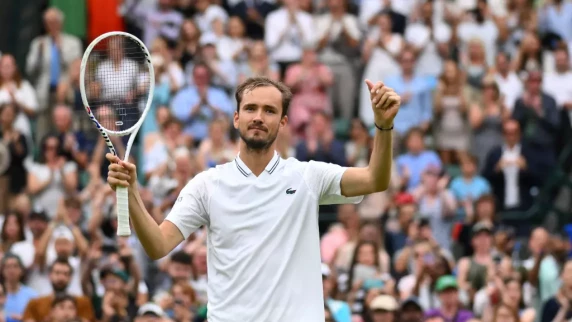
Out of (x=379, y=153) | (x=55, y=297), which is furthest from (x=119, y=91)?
(x=55, y=297)

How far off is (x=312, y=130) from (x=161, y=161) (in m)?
1.86

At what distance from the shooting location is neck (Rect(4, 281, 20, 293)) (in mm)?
12969

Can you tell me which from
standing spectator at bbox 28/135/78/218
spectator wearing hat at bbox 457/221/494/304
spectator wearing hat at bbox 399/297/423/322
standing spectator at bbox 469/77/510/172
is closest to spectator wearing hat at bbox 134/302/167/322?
spectator wearing hat at bbox 399/297/423/322

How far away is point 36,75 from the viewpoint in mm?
16875

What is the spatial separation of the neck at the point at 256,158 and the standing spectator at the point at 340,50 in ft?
33.6

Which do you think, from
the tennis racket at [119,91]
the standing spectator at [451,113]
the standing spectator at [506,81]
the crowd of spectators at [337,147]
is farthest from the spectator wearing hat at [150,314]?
the standing spectator at [506,81]

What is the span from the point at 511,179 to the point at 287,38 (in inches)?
139

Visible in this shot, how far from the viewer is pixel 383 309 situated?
39.0 feet

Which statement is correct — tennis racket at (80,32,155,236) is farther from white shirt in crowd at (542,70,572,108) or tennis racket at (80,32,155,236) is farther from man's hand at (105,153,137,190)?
white shirt in crowd at (542,70,572,108)

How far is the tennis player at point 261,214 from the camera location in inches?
265

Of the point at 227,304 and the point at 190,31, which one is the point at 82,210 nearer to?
the point at 190,31

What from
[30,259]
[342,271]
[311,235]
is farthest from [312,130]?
[311,235]

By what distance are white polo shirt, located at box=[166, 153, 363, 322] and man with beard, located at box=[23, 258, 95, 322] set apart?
5.72 m

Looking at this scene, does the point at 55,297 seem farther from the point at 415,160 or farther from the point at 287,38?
the point at 287,38
